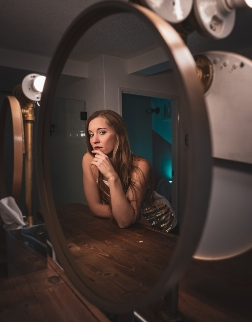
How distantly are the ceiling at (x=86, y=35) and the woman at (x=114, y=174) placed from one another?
0.85 meters

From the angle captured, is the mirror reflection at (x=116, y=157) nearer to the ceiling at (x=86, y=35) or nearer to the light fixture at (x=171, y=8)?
the ceiling at (x=86, y=35)

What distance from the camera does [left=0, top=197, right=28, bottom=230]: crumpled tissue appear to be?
53cm

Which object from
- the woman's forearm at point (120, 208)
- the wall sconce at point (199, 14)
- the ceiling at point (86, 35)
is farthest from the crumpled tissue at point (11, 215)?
the ceiling at point (86, 35)

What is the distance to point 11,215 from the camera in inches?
21.4

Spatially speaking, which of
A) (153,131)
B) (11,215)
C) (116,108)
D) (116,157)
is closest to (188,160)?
(11,215)

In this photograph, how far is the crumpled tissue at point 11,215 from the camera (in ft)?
1.73

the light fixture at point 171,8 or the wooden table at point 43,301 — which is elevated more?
the light fixture at point 171,8

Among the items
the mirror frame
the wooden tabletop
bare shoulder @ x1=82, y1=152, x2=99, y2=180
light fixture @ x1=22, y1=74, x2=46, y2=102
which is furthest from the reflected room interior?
light fixture @ x1=22, y1=74, x2=46, y2=102

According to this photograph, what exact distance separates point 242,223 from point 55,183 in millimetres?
2430

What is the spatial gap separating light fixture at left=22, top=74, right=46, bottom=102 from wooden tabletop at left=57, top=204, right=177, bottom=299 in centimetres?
35

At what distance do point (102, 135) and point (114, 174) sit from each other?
0.50ft

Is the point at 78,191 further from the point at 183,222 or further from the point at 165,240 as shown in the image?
the point at 183,222

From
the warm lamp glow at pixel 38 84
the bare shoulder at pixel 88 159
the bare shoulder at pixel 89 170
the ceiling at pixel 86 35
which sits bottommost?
the bare shoulder at pixel 89 170

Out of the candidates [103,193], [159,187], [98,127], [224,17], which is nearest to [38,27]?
[98,127]
